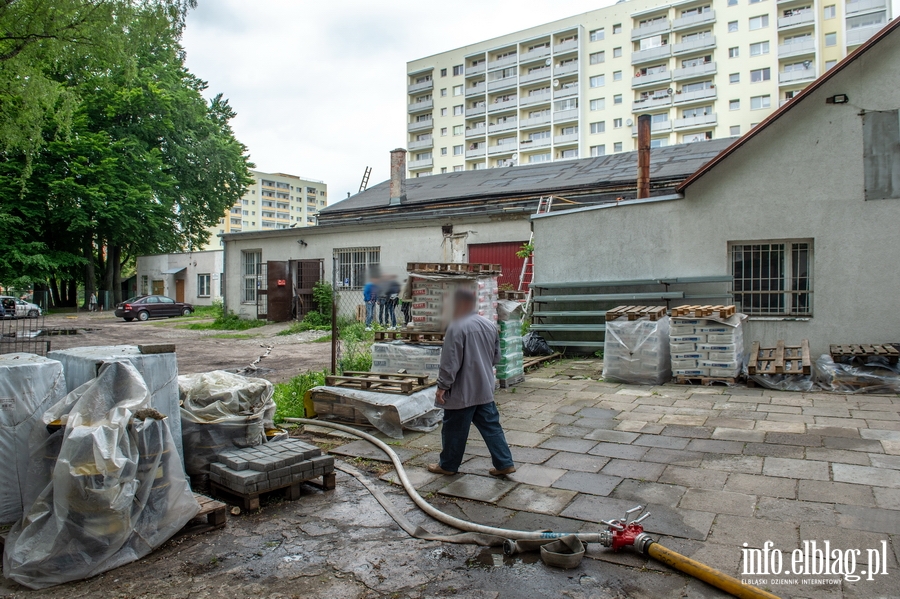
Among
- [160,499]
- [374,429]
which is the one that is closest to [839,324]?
[374,429]

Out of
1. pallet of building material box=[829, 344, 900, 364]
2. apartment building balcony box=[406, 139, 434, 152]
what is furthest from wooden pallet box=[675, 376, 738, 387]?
apartment building balcony box=[406, 139, 434, 152]

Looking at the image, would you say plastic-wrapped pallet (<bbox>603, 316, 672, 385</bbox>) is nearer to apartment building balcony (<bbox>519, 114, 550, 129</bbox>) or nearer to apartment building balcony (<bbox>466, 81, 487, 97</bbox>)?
apartment building balcony (<bbox>519, 114, 550, 129</bbox>)

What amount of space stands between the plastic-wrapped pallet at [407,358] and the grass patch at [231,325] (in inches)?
525

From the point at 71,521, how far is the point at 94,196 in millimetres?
30292

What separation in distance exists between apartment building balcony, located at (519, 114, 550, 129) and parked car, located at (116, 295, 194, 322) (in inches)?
1586

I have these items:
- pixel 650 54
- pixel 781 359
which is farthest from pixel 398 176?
pixel 650 54

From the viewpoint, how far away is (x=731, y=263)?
393 inches

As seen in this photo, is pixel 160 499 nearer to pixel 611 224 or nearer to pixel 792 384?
pixel 792 384

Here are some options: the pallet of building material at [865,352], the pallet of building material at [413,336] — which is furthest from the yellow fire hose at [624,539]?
the pallet of building material at [865,352]

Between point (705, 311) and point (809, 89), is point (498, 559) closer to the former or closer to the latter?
point (705, 311)

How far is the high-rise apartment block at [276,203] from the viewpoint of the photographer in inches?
4112

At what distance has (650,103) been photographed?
5128 cm

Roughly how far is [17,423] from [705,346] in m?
8.17

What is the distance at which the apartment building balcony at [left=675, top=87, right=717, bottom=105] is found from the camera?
158ft
